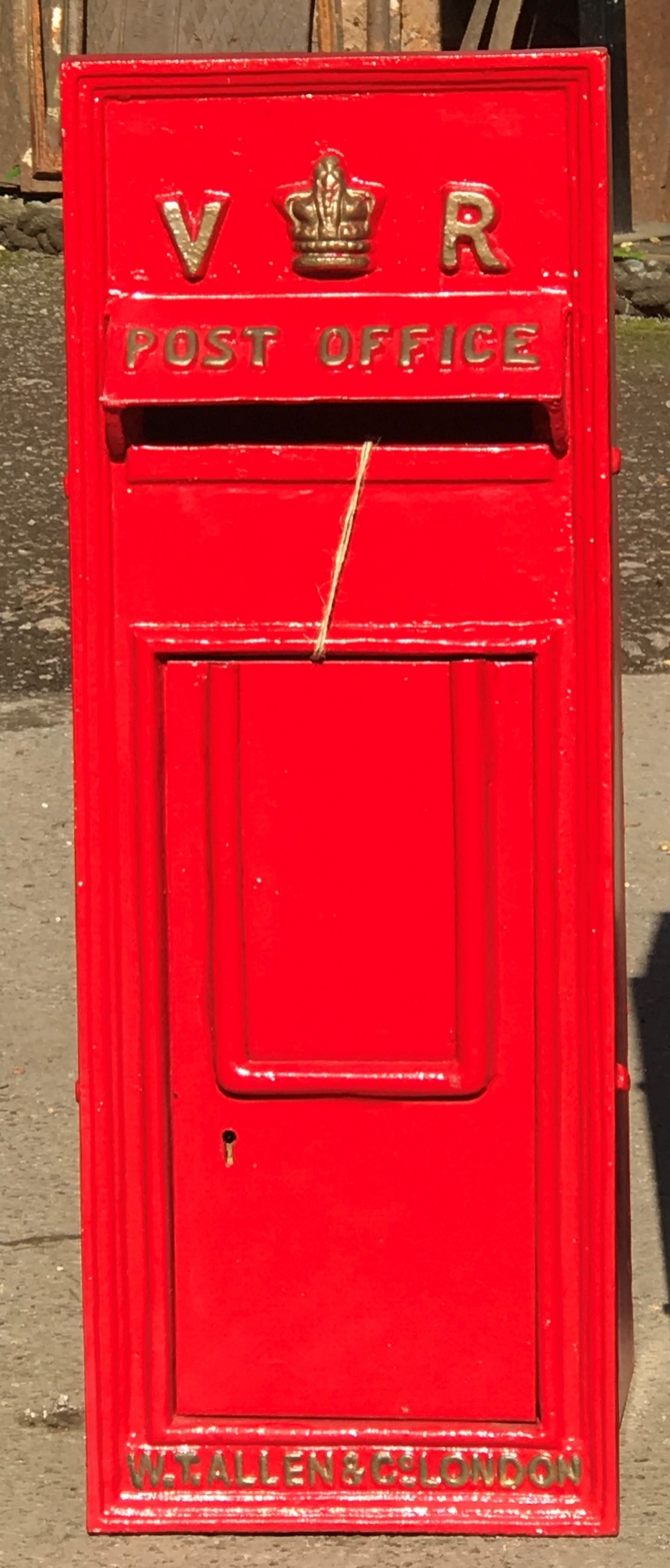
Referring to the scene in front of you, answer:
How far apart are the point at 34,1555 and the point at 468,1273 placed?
0.66 meters

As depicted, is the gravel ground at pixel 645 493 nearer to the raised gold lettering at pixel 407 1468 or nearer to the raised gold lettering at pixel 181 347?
the raised gold lettering at pixel 407 1468

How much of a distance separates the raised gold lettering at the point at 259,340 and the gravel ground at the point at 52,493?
3842 mm

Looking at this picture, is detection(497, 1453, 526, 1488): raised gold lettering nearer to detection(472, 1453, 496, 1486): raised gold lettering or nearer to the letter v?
detection(472, 1453, 496, 1486): raised gold lettering

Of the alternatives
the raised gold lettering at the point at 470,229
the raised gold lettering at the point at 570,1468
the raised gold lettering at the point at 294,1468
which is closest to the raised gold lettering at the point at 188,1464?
the raised gold lettering at the point at 294,1468

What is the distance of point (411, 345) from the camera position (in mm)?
2373

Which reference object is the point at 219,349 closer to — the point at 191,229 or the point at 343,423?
the point at 191,229

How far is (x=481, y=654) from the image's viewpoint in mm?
2541

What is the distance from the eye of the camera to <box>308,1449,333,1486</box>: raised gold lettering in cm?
273

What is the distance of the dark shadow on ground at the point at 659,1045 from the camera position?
3.76m

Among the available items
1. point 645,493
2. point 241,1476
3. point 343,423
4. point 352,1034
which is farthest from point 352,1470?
point 645,493

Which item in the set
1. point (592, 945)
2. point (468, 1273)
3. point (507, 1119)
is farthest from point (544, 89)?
point (468, 1273)

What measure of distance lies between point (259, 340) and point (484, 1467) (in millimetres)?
1399

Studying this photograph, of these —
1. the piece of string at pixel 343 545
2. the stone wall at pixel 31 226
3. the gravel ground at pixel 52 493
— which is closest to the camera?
the piece of string at pixel 343 545

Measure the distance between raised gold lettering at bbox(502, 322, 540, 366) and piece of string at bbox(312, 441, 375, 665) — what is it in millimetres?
202
